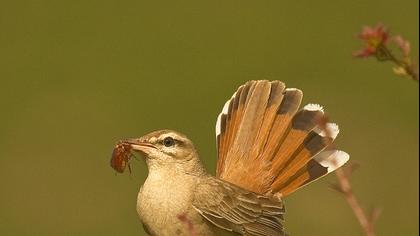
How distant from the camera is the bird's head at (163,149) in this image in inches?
239

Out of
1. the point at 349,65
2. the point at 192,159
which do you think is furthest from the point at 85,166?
the point at 192,159

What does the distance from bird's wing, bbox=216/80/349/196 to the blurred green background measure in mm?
2821

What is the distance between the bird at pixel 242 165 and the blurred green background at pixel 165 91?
283cm

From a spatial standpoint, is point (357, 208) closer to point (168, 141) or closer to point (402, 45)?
point (402, 45)

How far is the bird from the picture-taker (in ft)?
19.6

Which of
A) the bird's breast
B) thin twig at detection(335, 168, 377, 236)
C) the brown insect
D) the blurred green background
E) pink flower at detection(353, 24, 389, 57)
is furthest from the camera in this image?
the blurred green background

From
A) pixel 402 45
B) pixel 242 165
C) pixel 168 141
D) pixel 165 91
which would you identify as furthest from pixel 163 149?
pixel 165 91

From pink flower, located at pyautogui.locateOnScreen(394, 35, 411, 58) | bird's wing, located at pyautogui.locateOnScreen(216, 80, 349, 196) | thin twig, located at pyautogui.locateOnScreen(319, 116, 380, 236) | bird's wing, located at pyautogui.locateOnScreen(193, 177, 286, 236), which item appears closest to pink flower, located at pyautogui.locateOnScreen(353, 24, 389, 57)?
pink flower, located at pyautogui.locateOnScreen(394, 35, 411, 58)


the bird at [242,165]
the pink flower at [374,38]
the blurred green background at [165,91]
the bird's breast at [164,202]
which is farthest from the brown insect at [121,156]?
the blurred green background at [165,91]

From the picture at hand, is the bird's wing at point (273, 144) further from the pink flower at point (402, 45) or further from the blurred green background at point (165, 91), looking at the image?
the blurred green background at point (165, 91)

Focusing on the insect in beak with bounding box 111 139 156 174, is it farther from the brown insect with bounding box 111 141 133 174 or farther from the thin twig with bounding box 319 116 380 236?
the thin twig with bounding box 319 116 380 236

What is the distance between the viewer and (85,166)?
38.3ft

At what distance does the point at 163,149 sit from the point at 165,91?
6.38 m

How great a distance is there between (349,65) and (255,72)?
98 centimetres
